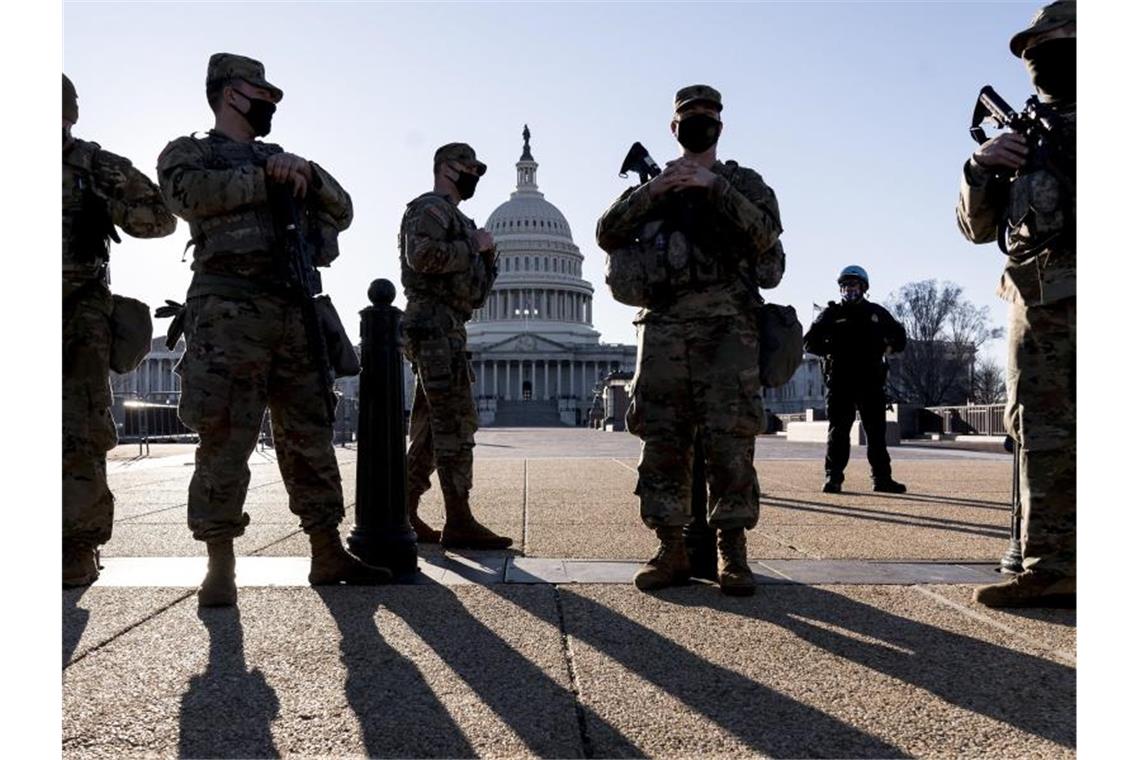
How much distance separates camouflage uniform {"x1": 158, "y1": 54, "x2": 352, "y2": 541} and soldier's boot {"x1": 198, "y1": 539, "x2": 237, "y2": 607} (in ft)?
0.25

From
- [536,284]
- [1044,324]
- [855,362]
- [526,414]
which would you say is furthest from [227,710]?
[536,284]

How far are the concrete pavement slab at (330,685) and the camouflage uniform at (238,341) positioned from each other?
61 centimetres

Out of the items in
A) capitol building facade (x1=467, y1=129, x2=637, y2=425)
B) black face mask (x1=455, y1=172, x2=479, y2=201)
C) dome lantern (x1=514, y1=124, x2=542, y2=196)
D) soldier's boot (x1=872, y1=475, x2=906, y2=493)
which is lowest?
soldier's boot (x1=872, y1=475, x2=906, y2=493)

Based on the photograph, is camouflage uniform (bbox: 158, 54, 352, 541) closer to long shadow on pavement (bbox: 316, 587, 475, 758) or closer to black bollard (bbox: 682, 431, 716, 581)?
long shadow on pavement (bbox: 316, 587, 475, 758)

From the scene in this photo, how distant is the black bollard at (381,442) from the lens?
4.70 m

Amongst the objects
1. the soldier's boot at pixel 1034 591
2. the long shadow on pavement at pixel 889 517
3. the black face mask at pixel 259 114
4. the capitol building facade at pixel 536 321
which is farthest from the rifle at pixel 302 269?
the capitol building facade at pixel 536 321

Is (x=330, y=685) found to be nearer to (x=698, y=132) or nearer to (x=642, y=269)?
(x=642, y=269)

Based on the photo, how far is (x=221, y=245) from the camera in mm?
4016

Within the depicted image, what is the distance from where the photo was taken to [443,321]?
5629 millimetres

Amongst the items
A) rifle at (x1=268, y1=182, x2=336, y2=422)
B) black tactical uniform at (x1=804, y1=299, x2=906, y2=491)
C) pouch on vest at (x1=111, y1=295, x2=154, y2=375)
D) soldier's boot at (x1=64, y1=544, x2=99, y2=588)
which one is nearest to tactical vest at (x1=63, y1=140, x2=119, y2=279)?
pouch on vest at (x1=111, y1=295, x2=154, y2=375)

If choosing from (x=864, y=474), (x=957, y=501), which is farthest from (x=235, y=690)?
(x=864, y=474)

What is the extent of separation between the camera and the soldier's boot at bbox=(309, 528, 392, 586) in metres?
4.24

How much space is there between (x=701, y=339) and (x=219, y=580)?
2309 millimetres

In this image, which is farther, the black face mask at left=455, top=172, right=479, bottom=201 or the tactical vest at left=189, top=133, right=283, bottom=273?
the black face mask at left=455, top=172, right=479, bottom=201
